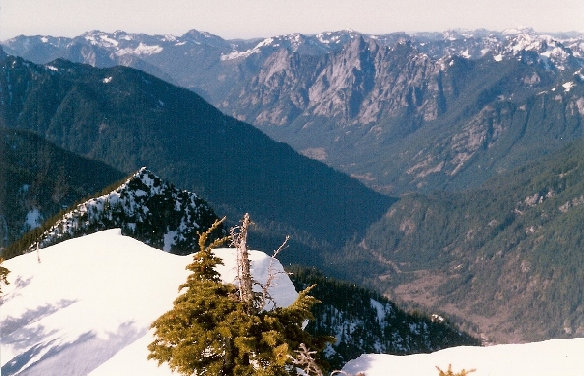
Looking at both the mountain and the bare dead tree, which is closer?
the bare dead tree

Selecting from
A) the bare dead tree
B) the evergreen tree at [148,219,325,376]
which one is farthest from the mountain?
the bare dead tree

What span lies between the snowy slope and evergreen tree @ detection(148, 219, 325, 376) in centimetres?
1144

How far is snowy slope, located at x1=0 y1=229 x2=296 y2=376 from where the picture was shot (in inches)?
1625

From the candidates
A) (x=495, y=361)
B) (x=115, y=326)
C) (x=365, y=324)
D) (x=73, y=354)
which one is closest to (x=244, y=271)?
(x=115, y=326)

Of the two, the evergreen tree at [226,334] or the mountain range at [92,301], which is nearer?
the evergreen tree at [226,334]

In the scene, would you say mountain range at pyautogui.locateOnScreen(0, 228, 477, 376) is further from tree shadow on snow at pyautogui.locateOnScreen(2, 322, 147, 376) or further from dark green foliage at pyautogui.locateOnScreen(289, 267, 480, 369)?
dark green foliage at pyautogui.locateOnScreen(289, 267, 480, 369)

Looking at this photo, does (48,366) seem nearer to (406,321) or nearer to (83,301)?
(83,301)

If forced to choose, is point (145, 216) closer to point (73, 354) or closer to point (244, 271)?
point (73, 354)

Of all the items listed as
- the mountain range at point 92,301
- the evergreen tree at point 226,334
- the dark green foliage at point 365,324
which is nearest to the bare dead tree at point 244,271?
the evergreen tree at point 226,334

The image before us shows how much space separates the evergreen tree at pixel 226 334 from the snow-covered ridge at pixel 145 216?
4145 inches

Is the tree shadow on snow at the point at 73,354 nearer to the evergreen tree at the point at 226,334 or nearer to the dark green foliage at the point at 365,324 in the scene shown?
the evergreen tree at the point at 226,334

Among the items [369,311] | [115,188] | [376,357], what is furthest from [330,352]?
[376,357]

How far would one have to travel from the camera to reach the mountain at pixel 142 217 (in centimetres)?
12512

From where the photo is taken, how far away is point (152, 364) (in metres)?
37.8
